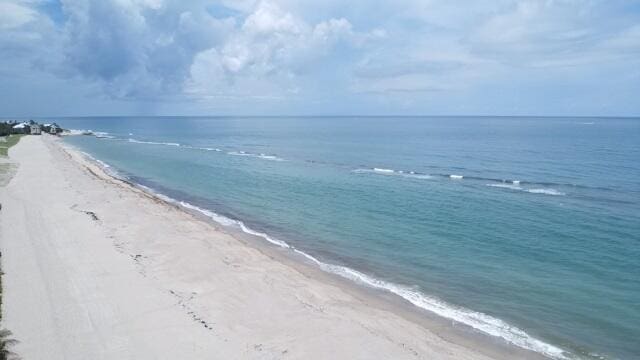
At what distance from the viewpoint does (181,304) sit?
765 inches

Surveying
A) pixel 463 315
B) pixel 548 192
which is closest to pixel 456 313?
pixel 463 315

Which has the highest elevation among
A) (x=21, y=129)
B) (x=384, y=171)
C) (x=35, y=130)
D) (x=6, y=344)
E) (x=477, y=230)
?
(x=21, y=129)

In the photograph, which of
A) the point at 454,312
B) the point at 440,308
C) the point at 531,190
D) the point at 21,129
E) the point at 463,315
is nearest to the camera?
the point at 463,315

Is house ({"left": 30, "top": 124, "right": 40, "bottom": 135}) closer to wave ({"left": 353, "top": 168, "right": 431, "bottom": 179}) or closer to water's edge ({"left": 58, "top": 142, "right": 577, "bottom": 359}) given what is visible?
wave ({"left": 353, "top": 168, "right": 431, "bottom": 179})

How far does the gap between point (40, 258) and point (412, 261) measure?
18.4 meters

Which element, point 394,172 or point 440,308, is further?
point 394,172

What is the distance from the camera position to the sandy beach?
636 inches

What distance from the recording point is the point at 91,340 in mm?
16141

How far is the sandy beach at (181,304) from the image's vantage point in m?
16.2

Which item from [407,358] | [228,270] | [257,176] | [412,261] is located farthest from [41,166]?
[407,358]

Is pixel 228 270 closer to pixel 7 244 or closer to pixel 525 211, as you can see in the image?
pixel 7 244

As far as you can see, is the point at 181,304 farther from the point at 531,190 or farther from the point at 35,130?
the point at 35,130

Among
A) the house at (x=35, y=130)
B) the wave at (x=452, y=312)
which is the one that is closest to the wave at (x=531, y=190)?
the wave at (x=452, y=312)

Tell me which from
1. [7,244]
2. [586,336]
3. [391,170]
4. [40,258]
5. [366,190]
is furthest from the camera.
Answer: [391,170]
